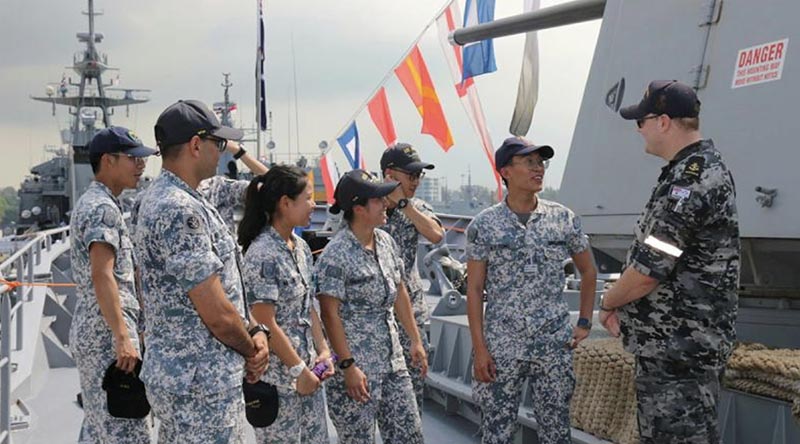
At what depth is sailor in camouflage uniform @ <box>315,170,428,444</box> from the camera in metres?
3.56

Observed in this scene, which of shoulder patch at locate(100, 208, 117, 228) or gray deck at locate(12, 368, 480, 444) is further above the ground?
shoulder patch at locate(100, 208, 117, 228)

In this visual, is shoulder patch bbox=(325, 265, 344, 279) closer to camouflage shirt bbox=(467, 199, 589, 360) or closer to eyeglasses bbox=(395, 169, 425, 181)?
camouflage shirt bbox=(467, 199, 589, 360)

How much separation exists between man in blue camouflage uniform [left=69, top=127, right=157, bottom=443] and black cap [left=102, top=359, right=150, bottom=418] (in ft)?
0.34

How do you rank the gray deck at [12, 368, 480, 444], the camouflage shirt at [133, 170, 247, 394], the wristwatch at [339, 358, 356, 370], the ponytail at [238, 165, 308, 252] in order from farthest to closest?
the gray deck at [12, 368, 480, 444]
the wristwatch at [339, 358, 356, 370]
the ponytail at [238, 165, 308, 252]
the camouflage shirt at [133, 170, 247, 394]

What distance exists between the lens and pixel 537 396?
3.65 meters

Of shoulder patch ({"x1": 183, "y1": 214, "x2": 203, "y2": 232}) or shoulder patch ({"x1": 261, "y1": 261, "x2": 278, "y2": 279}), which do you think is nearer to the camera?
shoulder patch ({"x1": 183, "y1": 214, "x2": 203, "y2": 232})

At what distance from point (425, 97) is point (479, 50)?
75 centimetres

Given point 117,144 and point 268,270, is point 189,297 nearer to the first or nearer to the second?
point 268,270

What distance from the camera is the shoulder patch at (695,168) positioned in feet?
8.93

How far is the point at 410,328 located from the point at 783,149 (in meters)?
1.72

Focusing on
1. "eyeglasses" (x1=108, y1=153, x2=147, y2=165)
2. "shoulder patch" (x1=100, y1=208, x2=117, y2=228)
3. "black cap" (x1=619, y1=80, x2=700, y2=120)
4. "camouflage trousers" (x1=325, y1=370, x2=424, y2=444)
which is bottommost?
"camouflage trousers" (x1=325, y1=370, x2=424, y2=444)

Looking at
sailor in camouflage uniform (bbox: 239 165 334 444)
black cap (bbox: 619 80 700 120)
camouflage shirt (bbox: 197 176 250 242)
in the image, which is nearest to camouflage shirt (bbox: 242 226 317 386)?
sailor in camouflage uniform (bbox: 239 165 334 444)

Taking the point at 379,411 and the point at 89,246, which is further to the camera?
the point at 379,411

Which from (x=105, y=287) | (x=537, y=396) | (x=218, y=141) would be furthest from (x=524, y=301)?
(x=105, y=287)
